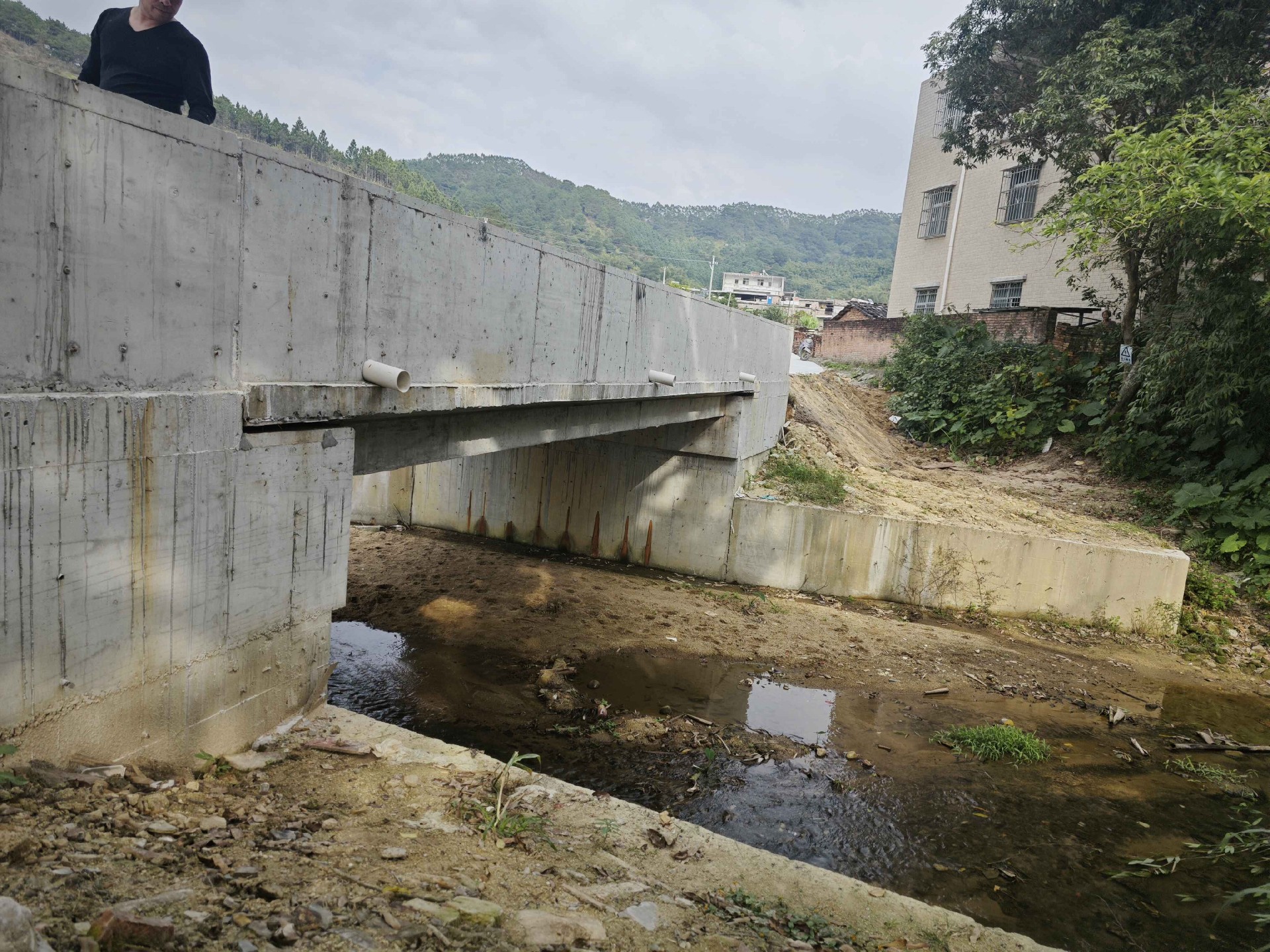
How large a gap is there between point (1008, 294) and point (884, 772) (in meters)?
19.6

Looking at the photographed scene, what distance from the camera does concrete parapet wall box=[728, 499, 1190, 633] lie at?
11664 millimetres

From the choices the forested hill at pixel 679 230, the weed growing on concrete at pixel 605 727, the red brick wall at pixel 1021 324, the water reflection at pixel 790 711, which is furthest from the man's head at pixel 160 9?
the forested hill at pixel 679 230

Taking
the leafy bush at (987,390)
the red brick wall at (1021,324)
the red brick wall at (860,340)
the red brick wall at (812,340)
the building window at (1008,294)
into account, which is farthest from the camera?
the red brick wall at (812,340)

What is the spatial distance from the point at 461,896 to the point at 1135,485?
50.3 feet

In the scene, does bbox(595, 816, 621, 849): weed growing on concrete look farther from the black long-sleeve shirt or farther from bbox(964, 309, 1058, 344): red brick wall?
bbox(964, 309, 1058, 344): red brick wall

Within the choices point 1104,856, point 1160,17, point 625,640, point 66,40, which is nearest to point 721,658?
point 625,640

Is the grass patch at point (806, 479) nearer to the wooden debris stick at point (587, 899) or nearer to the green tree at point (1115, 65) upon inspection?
the green tree at point (1115, 65)

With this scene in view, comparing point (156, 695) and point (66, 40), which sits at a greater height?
point (66, 40)

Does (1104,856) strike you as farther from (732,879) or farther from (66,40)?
(66,40)

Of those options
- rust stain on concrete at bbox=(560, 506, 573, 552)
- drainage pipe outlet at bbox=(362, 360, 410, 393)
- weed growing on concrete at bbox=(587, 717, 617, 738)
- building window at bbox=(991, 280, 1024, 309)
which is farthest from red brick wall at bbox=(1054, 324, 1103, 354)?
drainage pipe outlet at bbox=(362, 360, 410, 393)

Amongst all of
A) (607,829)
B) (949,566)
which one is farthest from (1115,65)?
(607,829)

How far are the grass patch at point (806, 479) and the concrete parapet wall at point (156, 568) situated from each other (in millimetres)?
9844

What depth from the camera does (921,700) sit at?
9.42 metres

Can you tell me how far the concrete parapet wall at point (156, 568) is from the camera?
3494 mm
